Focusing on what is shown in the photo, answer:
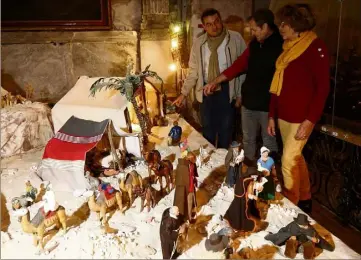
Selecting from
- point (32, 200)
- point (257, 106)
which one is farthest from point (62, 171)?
point (257, 106)

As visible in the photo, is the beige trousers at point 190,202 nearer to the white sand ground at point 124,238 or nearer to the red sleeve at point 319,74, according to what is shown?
the white sand ground at point 124,238

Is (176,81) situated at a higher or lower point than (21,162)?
higher

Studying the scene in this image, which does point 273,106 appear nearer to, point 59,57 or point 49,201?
point 49,201

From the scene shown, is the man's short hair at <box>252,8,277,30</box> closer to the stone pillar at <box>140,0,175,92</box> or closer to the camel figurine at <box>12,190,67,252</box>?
the camel figurine at <box>12,190,67,252</box>

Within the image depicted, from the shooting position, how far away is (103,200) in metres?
2.37

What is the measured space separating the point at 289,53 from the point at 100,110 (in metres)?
1.59

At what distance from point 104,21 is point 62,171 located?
2941 mm

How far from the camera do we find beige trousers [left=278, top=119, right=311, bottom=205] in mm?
2865

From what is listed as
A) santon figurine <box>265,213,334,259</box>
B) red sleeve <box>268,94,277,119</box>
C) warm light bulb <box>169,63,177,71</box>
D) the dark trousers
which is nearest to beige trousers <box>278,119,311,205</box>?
red sleeve <box>268,94,277,119</box>

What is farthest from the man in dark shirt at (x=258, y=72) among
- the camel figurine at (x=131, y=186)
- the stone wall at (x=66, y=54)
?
the stone wall at (x=66, y=54)

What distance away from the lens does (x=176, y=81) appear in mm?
5598

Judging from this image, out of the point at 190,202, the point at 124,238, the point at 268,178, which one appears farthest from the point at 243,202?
the point at 124,238

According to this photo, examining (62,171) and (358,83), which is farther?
(358,83)

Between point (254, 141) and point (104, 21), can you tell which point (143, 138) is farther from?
point (104, 21)
